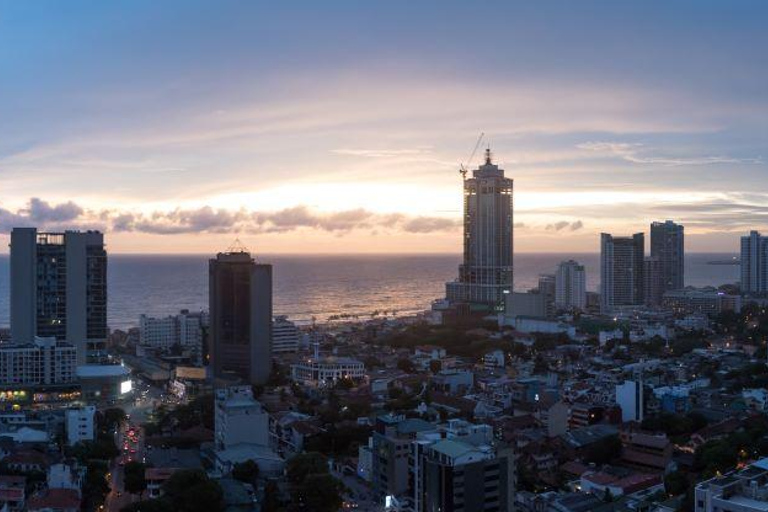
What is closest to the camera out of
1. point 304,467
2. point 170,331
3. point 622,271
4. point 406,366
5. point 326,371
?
point 304,467

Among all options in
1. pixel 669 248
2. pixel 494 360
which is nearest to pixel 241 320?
pixel 494 360

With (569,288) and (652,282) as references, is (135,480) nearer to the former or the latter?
(569,288)

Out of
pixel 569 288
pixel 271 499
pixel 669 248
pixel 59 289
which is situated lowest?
pixel 271 499

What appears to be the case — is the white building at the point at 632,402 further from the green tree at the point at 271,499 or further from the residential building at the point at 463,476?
the green tree at the point at 271,499

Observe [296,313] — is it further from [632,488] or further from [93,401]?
[632,488]

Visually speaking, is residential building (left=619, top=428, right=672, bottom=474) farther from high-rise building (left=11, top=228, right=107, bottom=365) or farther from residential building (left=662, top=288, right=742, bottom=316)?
residential building (left=662, top=288, right=742, bottom=316)

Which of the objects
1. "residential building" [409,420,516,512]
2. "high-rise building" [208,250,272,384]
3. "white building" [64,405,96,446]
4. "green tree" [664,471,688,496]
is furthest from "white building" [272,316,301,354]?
"green tree" [664,471,688,496]
